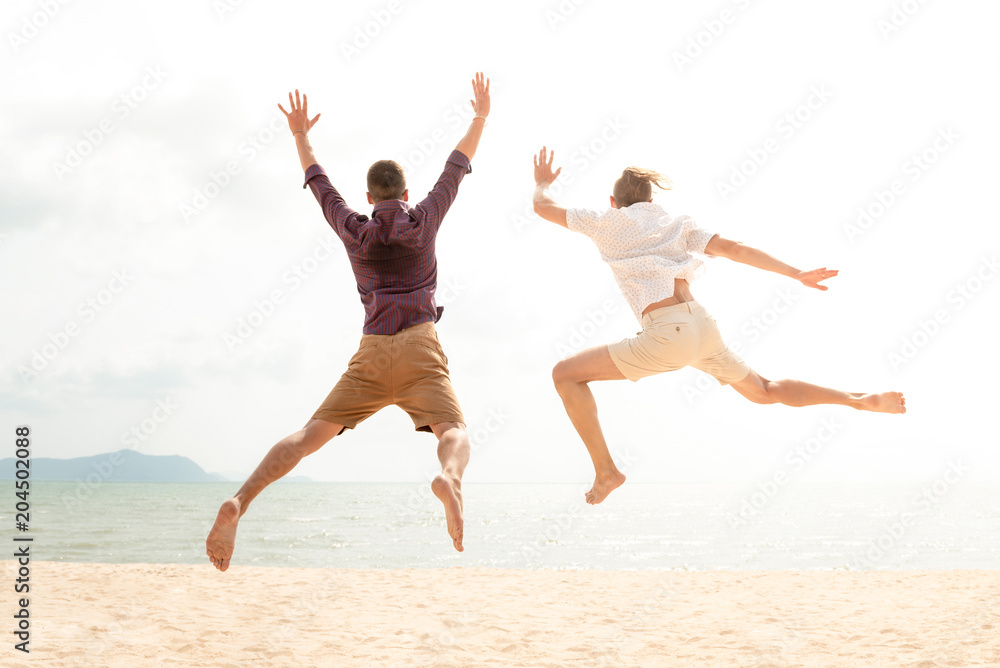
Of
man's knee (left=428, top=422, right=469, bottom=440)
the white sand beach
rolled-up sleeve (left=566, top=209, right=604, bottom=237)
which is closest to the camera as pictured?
man's knee (left=428, top=422, right=469, bottom=440)

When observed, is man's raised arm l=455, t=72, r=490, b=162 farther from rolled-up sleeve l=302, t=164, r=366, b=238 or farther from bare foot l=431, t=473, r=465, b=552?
bare foot l=431, t=473, r=465, b=552

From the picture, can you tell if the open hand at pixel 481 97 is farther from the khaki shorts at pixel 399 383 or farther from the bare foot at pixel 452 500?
the bare foot at pixel 452 500

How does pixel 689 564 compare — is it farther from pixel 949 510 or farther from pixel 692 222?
pixel 949 510

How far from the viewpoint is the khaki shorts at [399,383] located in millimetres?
4496

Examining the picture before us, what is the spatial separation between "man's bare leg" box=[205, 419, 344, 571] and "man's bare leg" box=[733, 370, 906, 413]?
2.56 m

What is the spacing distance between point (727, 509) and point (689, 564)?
154 ft

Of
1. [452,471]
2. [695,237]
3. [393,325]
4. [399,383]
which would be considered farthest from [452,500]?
[695,237]

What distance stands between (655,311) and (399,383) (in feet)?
5.16

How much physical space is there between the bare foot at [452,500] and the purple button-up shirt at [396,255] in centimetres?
96

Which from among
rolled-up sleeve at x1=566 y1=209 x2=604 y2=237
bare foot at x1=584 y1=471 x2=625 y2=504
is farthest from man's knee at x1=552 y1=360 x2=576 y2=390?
rolled-up sleeve at x1=566 y1=209 x2=604 y2=237

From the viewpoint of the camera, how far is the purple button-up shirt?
448 centimetres

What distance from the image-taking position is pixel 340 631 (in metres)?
15.6

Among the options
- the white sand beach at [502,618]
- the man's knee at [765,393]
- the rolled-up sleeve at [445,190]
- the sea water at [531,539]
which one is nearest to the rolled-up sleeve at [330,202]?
the rolled-up sleeve at [445,190]

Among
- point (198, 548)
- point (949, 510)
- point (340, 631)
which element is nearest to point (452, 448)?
point (340, 631)
